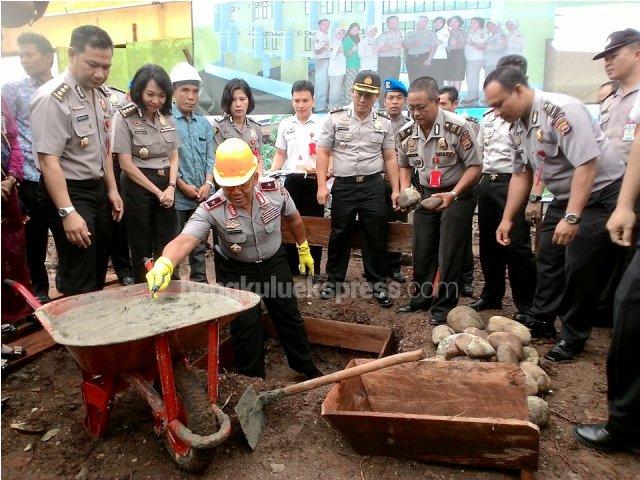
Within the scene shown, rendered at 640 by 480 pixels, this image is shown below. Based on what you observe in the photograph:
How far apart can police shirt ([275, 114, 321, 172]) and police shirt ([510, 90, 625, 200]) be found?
2.39m

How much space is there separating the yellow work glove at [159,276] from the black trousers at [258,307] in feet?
2.51

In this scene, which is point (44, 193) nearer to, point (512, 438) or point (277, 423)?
point (277, 423)

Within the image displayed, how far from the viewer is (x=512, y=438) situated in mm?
1991

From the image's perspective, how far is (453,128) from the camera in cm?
373

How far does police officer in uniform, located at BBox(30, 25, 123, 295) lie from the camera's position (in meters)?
2.88

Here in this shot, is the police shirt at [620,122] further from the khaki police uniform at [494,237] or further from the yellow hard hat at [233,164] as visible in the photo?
the yellow hard hat at [233,164]

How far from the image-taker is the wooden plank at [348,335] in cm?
404

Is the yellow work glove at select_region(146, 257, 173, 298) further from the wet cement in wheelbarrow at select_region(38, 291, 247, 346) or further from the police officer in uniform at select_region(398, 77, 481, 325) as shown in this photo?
the police officer in uniform at select_region(398, 77, 481, 325)

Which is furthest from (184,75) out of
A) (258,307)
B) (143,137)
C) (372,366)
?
(372,366)

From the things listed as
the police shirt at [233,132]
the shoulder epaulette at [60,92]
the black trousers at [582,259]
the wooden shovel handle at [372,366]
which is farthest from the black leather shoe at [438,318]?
the shoulder epaulette at [60,92]

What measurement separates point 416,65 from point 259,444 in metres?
5.88

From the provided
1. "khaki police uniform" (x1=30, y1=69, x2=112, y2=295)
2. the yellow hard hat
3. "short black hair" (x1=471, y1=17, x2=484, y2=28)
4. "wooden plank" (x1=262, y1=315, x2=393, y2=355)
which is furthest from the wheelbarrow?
"short black hair" (x1=471, y1=17, x2=484, y2=28)

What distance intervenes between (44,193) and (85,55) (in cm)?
Answer: 90

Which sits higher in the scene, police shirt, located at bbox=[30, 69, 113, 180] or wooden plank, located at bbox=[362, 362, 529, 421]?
police shirt, located at bbox=[30, 69, 113, 180]
